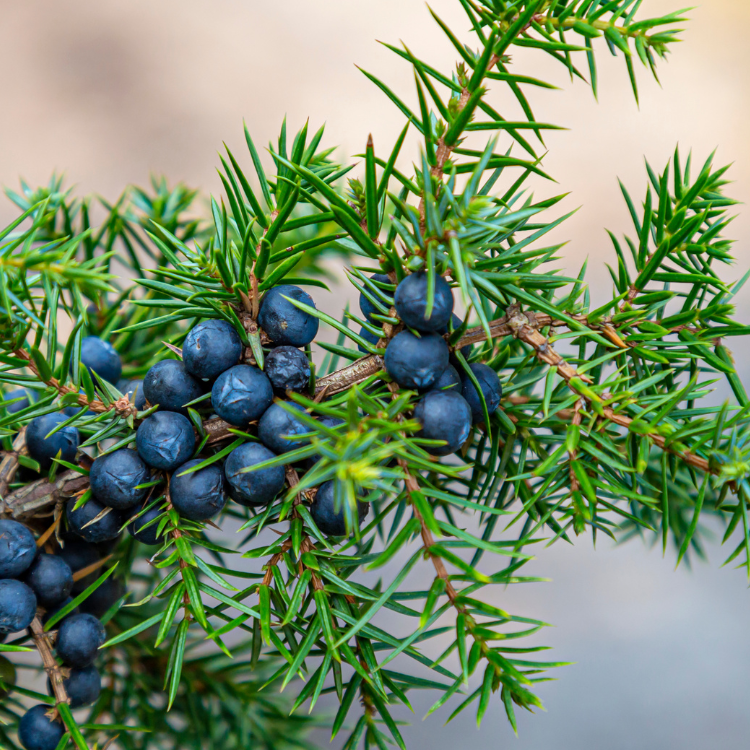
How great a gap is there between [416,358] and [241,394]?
54 millimetres

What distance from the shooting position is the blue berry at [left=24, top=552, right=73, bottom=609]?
22cm

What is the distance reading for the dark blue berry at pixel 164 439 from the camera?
19cm

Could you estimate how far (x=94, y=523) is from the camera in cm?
21

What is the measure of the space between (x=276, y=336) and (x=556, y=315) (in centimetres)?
9

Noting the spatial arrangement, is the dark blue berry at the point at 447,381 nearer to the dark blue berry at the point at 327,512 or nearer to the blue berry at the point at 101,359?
the dark blue berry at the point at 327,512

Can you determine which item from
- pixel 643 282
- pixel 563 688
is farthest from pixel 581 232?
pixel 643 282

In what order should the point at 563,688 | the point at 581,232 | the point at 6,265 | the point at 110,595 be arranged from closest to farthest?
the point at 6,265 → the point at 110,595 → the point at 563,688 → the point at 581,232

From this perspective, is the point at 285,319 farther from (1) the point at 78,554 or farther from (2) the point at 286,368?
(1) the point at 78,554

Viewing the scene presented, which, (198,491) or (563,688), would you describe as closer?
(198,491)

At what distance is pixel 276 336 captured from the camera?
0.19 m

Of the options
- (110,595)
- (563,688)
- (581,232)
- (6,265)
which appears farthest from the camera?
(581,232)

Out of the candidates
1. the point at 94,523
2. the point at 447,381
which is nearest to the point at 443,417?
the point at 447,381

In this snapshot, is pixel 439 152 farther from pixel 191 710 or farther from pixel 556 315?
pixel 191 710

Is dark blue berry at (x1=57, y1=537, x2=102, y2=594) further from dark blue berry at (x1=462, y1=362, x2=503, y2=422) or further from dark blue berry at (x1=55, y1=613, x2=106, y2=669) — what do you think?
dark blue berry at (x1=462, y1=362, x2=503, y2=422)
